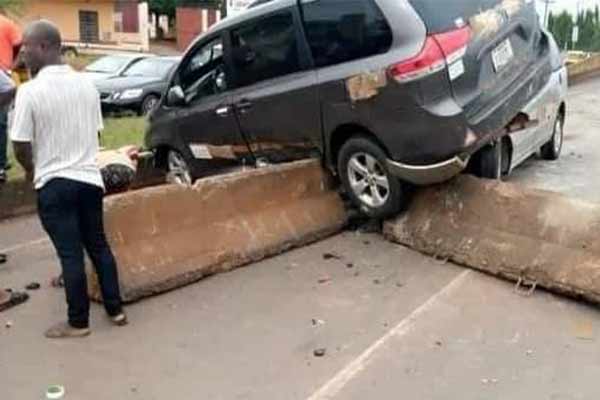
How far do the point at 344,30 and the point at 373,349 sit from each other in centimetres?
285

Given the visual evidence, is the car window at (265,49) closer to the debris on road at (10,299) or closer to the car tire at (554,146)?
the debris on road at (10,299)

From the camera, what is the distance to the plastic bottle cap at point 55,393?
4.47 metres

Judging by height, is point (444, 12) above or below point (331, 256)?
above

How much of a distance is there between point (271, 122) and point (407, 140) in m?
1.51

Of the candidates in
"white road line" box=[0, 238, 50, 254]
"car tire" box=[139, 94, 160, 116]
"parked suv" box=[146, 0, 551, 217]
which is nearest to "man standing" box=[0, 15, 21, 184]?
"white road line" box=[0, 238, 50, 254]

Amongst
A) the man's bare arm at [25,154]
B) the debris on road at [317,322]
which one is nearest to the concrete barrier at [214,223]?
the man's bare arm at [25,154]

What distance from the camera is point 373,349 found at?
5.02m

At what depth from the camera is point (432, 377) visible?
465 centimetres

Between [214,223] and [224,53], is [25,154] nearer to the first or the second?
[214,223]

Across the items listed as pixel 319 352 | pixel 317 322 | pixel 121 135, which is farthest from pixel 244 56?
pixel 121 135

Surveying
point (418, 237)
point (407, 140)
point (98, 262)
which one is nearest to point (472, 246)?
point (418, 237)

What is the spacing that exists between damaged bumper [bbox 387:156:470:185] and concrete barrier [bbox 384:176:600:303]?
0.92ft

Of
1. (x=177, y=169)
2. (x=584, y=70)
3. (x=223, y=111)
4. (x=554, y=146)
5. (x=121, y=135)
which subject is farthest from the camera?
(x=584, y=70)

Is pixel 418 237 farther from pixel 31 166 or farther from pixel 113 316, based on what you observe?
pixel 31 166
